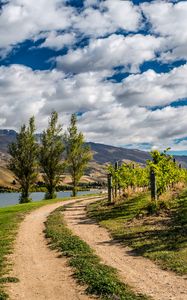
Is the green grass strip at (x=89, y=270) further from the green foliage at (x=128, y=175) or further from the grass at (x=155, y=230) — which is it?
the green foliage at (x=128, y=175)

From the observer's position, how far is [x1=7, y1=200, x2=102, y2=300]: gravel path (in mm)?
13320

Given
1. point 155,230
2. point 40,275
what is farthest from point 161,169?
point 40,275

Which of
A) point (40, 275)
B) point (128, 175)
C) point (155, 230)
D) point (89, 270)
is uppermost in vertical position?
point (128, 175)

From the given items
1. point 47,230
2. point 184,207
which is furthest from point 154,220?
point 47,230

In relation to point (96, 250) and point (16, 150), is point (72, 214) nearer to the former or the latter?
point (96, 250)

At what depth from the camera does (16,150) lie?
241 feet

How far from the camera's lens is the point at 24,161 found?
241ft

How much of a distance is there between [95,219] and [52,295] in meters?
19.1

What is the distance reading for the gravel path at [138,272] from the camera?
1310cm

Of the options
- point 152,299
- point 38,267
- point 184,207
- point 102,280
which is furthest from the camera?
point 184,207

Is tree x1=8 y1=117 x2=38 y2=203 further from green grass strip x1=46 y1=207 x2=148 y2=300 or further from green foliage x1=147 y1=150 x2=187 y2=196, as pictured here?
green grass strip x1=46 y1=207 x2=148 y2=300

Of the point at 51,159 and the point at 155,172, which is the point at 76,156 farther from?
the point at 155,172

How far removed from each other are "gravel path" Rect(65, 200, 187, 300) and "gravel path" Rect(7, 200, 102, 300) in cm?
202

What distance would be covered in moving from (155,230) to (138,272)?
851 cm
